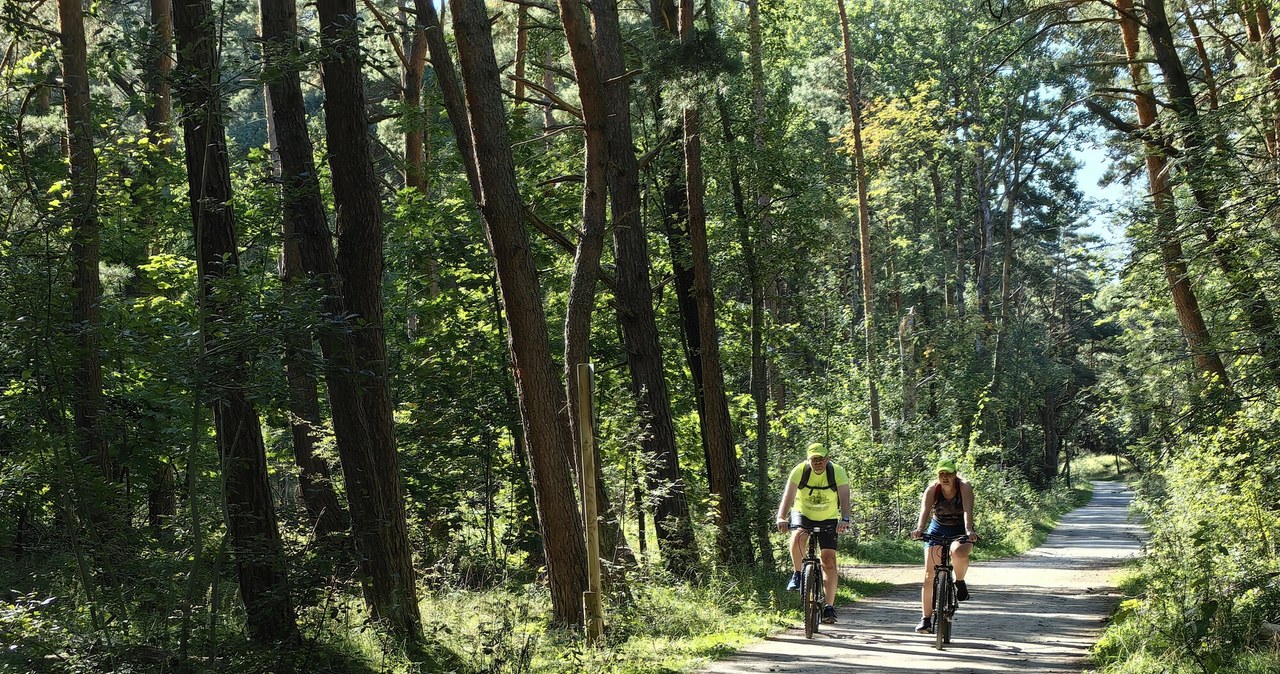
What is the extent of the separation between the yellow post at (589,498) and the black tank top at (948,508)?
3.55m

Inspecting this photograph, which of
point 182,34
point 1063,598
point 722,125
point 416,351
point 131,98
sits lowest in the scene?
point 1063,598

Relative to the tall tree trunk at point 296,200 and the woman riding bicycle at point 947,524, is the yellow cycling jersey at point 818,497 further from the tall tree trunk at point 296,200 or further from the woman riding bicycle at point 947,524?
the tall tree trunk at point 296,200

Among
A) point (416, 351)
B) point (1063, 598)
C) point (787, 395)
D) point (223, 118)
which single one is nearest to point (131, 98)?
point (223, 118)

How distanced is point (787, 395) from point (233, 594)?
84.5 ft

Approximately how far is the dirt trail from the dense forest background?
78 centimetres

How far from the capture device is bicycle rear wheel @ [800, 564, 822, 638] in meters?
10.4

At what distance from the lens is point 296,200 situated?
902 centimetres

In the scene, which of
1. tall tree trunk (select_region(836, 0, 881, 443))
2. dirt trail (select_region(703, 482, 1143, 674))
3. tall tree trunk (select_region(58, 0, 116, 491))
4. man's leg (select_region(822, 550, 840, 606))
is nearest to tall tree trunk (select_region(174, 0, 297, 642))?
tall tree trunk (select_region(58, 0, 116, 491))

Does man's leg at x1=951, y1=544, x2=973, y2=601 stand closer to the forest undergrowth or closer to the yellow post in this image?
the forest undergrowth

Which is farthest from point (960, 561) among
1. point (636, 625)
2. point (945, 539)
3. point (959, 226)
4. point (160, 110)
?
point (959, 226)

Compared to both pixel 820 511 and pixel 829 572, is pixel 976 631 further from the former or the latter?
pixel 820 511

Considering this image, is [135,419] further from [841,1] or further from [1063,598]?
[841,1]

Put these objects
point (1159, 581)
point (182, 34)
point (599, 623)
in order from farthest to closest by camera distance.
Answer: point (1159, 581) < point (599, 623) < point (182, 34)

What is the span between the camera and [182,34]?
29.0ft
